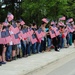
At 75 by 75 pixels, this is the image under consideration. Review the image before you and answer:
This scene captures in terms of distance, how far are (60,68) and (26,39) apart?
3681 mm

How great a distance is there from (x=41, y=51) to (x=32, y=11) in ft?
24.4

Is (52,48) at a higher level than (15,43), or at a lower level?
lower

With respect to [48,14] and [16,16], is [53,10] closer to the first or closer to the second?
[48,14]

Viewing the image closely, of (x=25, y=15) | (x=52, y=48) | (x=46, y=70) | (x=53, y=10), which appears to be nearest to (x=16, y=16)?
(x=25, y=15)

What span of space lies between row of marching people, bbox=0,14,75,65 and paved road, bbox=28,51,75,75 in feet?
6.08

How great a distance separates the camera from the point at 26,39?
16141mm

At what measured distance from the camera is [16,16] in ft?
124

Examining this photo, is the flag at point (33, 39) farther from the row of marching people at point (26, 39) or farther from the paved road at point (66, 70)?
the paved road at point (66, 70)

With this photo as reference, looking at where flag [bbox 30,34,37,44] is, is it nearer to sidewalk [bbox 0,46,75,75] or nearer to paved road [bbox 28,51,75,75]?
sidewalk [bbox 0,46,75,75]

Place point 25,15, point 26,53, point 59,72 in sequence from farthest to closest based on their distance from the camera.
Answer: point 25,15
point 26,53
point 59,72

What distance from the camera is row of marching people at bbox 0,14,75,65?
13983 millimetres

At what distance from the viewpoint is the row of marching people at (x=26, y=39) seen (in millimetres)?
13983

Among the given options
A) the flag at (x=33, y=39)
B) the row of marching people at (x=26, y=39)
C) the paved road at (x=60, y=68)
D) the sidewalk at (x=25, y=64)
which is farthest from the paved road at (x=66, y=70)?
the flag at (x=33, y=39)

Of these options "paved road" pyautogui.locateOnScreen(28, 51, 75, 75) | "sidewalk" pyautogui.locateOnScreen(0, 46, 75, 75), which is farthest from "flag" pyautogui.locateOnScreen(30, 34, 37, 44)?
"paved road" pyautogui.locateOnScreen(28, 51, 75, 75)
